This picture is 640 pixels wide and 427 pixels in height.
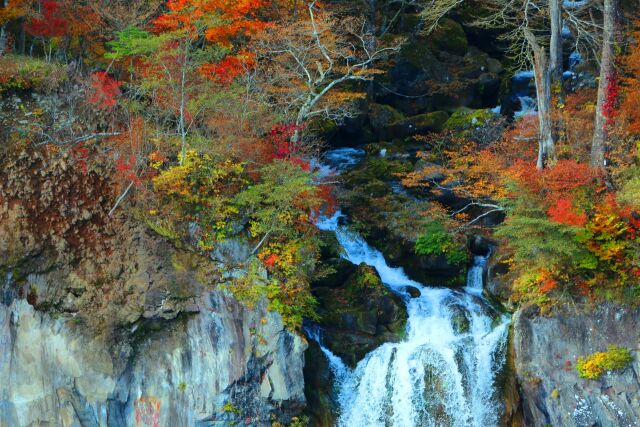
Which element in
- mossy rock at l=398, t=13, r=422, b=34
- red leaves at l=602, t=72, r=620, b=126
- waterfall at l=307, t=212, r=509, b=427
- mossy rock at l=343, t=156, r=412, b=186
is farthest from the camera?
mossy rock at l=398, t=13, r=422, b=34

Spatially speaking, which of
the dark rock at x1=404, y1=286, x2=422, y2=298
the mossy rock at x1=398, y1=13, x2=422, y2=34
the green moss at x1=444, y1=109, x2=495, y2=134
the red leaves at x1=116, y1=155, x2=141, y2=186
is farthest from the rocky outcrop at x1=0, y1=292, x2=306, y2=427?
the mossy rock at x1=398, y1=13, x2=422, y2=34

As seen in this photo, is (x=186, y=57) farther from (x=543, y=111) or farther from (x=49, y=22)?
(x=543, y=111)

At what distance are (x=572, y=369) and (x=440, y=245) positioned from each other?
5.31 m

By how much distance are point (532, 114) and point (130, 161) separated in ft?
43.6

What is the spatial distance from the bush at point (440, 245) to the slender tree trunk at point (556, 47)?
581cm

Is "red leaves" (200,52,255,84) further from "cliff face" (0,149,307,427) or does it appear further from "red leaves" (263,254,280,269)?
"red leaves" (263,254,280,269)

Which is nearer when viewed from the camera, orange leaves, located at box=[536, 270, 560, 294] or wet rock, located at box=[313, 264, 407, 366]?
orange leaves, located at box=[536, 270, 560, 294]

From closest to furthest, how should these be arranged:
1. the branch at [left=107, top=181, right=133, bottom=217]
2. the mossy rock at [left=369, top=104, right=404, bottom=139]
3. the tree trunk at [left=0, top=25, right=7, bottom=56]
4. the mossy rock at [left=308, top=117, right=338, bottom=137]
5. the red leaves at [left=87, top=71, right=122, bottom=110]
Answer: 1. the branch at [left=107, top=181, right=133, bottom=217]
2. the red leaves at [left=87, top=71, right=122, bottom=110]
3. the tree trunk at [left=0, top=25, right=7, bottom=56]
4. the mossy rock at [left=308, top=117, right=338, bottom=137]
5. the mossy rock at [left=369, top=104, right=404, bottom=139]

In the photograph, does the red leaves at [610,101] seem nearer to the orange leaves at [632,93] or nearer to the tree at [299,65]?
the orange leaves at [632,93]

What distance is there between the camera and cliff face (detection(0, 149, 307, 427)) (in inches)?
611

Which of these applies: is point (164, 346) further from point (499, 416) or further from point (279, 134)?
point (499, 416)

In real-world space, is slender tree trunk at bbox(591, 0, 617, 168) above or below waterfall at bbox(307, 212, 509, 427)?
above

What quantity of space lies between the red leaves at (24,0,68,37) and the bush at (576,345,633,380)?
688 inches

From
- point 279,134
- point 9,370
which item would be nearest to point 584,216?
point 279,134
